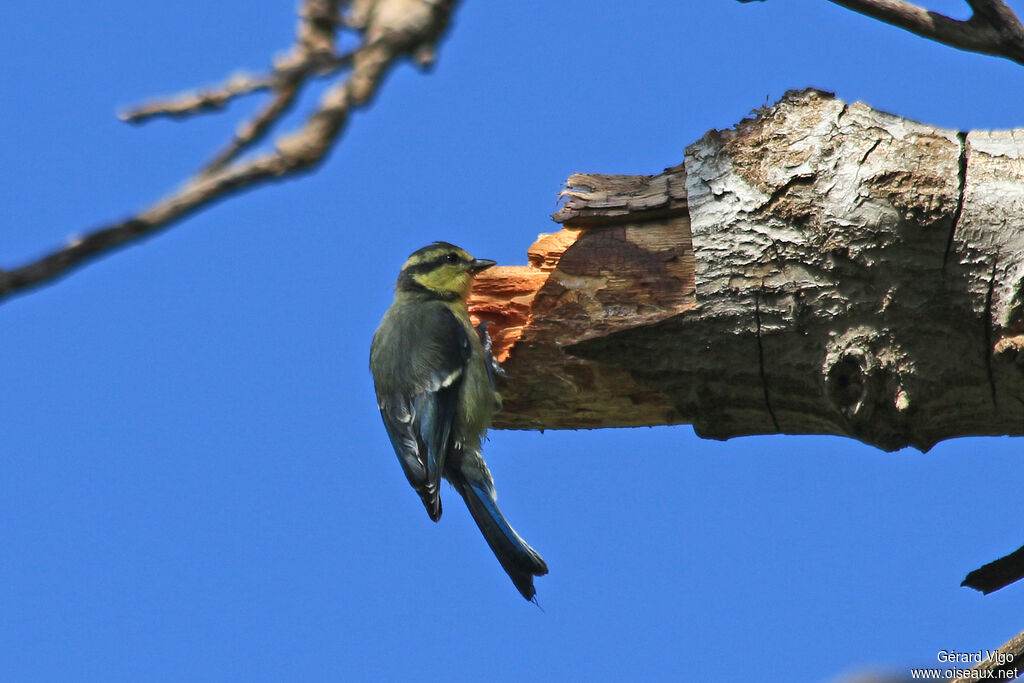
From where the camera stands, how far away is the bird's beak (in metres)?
4.62

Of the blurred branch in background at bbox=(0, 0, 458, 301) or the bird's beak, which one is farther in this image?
the bird's beak

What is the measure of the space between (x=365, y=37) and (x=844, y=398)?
2453 millimetres

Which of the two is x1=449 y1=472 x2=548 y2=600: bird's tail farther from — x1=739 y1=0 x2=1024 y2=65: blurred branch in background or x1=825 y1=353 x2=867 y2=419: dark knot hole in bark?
x1=739 y1=0 x2=1024 y2=65: blurred branch in background

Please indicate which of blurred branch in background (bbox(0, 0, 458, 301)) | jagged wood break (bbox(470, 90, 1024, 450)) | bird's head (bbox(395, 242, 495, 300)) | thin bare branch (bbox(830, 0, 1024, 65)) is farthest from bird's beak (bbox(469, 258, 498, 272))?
blurred branch in background (bbox(0, 0, 458, 301))

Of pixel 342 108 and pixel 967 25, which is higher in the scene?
pixel 967 25

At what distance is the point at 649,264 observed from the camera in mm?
3629

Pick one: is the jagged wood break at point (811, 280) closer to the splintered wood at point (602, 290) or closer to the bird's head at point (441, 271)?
the splintered wood at point (602, 290)

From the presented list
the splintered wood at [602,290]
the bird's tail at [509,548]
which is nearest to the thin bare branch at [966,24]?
the splintered wood at [602,290]

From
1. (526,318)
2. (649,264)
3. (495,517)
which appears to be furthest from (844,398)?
(495,517)

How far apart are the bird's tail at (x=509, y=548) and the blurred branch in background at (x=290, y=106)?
3175 mm

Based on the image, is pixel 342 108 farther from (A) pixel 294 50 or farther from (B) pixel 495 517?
(B) pixel 495 517

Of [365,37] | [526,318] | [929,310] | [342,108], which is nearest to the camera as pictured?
[342,108]

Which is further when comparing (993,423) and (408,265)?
(408,265)

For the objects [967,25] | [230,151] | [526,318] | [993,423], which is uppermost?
[967,25]
